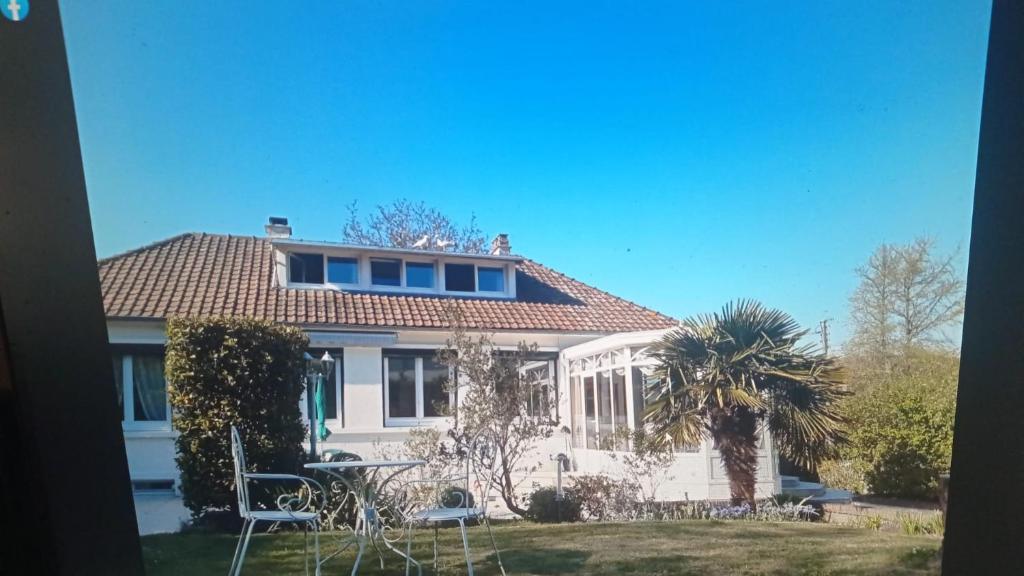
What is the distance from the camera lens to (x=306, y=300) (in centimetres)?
635

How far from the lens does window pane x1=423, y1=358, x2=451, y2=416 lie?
21.2 ft

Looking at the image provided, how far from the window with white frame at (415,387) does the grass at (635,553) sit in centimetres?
144

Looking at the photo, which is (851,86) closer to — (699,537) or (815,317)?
(815,317)

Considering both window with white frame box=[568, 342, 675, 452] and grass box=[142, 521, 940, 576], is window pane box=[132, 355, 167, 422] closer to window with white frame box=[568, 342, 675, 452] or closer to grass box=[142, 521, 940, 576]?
grass box=[142, 521, 940, 576]

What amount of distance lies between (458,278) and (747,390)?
3036 mm

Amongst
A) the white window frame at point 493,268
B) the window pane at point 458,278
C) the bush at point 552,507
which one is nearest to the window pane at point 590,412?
the bush at point 552,507

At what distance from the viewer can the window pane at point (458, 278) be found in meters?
→ 6.71

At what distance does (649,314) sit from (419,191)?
238 centimetres

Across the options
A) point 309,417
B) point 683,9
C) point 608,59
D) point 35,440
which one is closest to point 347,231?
point 309,417

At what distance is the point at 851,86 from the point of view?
4496 millimetres

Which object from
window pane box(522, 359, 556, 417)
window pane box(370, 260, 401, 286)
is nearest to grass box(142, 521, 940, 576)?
window pane box(522, 359, 556, 417)

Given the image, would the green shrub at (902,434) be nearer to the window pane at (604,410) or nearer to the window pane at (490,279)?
the window pane at (604,410)

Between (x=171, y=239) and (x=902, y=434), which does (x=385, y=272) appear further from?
(x=902, y=434)

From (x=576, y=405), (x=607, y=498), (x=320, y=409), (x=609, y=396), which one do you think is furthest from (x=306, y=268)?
(x=607, y=498)
